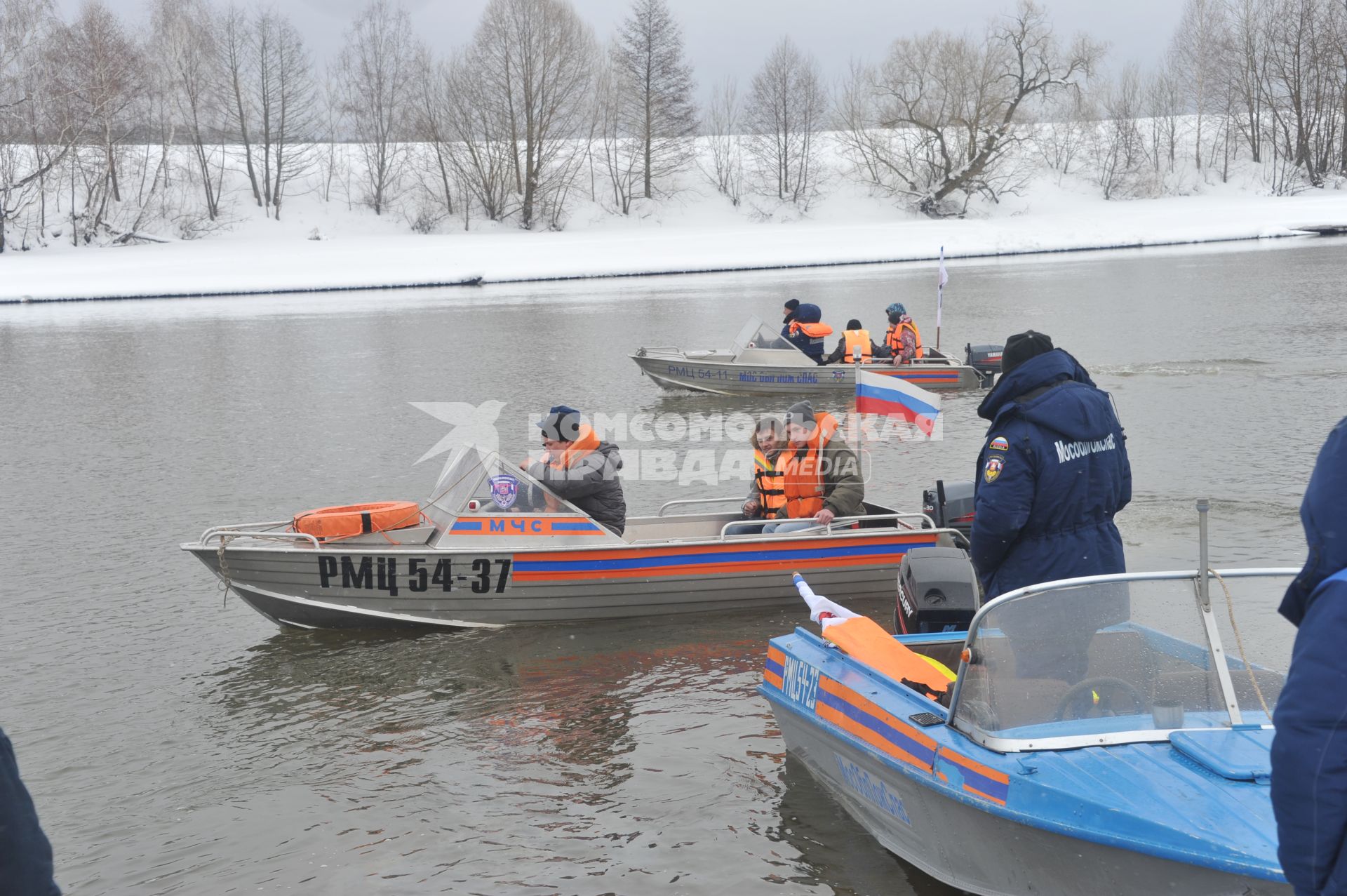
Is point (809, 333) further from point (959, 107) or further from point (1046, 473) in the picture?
point (959, 107)

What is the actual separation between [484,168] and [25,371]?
39543mm

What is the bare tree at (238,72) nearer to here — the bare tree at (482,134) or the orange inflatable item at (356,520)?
the bare tree at (482,134)

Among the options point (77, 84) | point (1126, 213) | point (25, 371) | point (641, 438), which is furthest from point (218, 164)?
point (641, 438)

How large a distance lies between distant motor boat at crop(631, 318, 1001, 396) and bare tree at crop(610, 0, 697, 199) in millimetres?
45431

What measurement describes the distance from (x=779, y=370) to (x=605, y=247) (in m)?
35.5

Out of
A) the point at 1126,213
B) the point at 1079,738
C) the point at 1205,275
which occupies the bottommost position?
the point at 1079,738

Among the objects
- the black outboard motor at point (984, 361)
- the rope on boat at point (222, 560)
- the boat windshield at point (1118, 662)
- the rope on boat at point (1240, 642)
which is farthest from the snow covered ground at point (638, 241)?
the rope on boat at point (1240, 642)

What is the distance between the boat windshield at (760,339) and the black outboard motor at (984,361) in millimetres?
2985

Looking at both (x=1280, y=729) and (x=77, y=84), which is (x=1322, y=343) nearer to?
(x=1280, y=729)

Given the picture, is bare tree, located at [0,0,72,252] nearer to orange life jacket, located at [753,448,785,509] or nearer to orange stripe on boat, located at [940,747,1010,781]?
orange life jacket, located at [753,448,785,509]

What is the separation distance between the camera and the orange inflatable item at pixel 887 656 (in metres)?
5.15

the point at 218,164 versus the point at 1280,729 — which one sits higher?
the point at 218,164

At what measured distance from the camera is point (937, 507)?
9031mm

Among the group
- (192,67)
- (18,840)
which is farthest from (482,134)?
(18,840)
